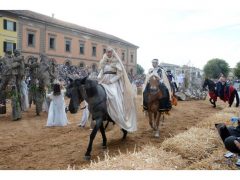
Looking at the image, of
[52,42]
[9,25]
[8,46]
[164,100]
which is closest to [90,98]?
[164,100]

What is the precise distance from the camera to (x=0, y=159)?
21.1 feet

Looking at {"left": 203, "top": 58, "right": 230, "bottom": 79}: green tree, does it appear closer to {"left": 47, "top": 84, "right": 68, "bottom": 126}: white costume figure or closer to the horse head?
Answer: {"left": 47, "top": 84, "right": 68, "bottom": 126}: white costume figure

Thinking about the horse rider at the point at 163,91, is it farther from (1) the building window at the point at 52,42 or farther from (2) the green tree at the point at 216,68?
(2) the green tree at the point at 216,68

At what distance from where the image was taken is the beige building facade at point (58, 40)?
3766 cm

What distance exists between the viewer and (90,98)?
679 cm

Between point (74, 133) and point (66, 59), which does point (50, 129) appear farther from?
point (66, 59)

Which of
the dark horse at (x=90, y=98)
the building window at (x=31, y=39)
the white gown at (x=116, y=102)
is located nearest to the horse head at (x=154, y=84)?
the white gown at (x=116, y=102)

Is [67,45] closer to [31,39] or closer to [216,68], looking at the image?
[31,39]

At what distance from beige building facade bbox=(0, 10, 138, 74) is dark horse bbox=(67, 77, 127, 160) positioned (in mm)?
32620

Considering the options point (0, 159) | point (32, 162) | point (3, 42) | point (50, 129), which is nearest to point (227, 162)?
point (32, 162)

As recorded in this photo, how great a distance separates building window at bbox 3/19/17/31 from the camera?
3656cm

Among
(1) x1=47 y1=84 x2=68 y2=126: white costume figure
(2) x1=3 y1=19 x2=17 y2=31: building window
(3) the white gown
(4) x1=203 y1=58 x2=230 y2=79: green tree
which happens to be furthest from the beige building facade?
(4) x1=203 y1=58 x2=230 y2=79: green tree

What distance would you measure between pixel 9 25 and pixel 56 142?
3268 cm

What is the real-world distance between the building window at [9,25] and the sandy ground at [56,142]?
27974 mm
